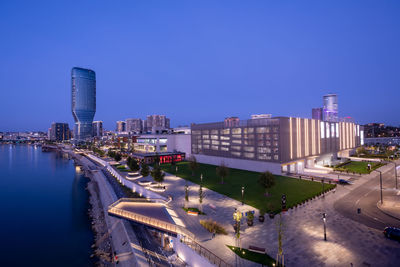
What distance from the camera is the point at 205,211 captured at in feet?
98.7

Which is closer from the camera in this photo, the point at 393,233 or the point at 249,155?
the point at 393,233

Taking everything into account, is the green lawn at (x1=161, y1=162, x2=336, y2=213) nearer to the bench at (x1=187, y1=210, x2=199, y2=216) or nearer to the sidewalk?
the sidewalk

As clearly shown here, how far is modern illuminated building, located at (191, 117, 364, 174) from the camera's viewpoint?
55.8 meters

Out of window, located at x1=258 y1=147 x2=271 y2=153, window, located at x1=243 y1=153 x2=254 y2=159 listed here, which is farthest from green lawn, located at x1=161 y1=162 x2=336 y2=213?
window, located at x1=243 y1=153 x2=254 y2=159

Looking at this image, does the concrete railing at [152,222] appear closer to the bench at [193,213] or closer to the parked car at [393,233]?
the bench at [193,213]

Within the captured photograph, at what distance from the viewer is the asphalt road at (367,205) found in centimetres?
2531

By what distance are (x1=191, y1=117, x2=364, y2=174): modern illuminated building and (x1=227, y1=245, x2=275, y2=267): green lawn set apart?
1509 inches

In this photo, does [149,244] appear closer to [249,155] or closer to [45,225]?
[45,225]

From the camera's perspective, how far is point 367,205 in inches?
1231

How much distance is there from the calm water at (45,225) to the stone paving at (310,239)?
1773 cm

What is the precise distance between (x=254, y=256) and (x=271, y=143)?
41.4 meters

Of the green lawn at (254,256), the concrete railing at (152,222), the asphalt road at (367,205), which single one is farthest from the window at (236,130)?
the green lawn at (254,256)

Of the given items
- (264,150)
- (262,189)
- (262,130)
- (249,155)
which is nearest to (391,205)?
(262,189)

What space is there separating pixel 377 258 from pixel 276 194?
19044 mm
